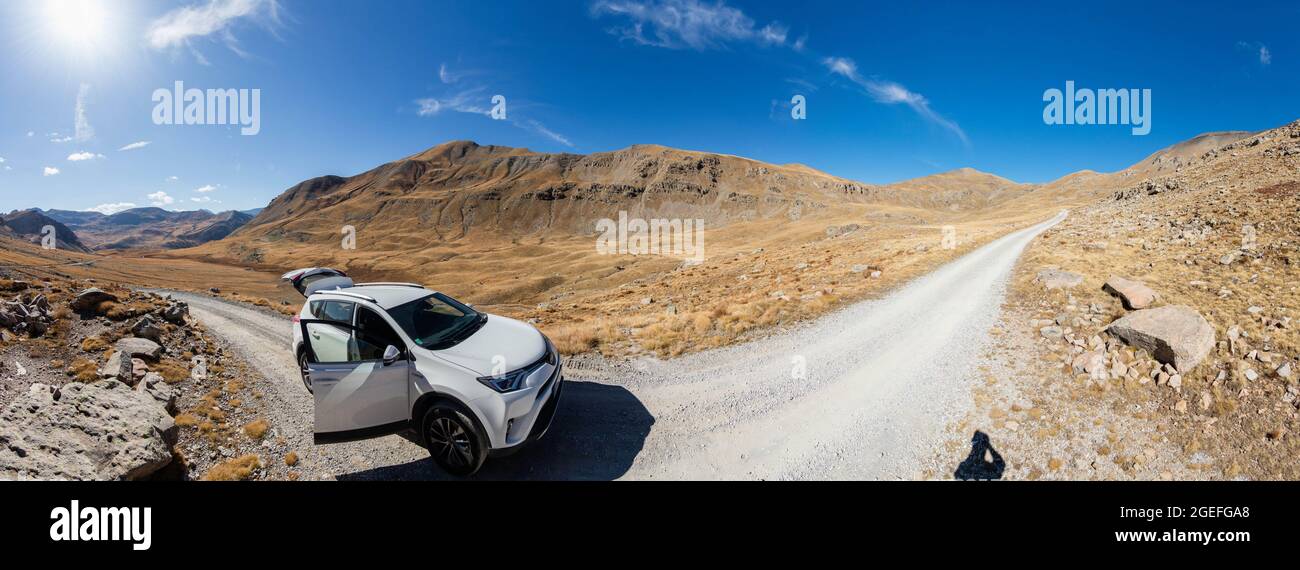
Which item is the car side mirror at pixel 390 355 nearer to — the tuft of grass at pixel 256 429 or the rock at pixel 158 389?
the tuft of grass at pixel 256 429

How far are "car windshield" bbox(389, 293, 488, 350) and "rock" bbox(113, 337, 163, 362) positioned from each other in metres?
7.47

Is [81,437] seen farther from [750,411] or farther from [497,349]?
[750,411]

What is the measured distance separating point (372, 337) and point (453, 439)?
2.11 m

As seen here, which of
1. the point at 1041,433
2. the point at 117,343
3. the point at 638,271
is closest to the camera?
the point at 1041,433

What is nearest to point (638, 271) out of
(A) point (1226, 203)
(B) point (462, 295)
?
(B) point (462, 295)

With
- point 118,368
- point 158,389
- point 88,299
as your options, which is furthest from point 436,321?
point 88,299

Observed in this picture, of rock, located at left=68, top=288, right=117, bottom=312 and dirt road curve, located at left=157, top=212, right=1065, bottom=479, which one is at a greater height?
rock, located at left=68, top=288, right=117, bottom=312

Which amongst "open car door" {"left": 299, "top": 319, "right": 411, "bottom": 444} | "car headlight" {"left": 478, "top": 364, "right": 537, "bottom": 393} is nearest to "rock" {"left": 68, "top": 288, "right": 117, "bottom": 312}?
"open car door" {"left": 299, "top": 319, "right": 411, "bottom": 444}

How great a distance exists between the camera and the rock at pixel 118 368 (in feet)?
25.7

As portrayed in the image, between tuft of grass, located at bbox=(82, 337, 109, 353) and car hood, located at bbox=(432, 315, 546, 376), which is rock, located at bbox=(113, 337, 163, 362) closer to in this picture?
tuft of grass, located at bbox=(82, 337, 109, 353)

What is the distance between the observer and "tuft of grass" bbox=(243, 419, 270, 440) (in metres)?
6.95

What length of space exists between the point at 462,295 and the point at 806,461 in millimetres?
62389

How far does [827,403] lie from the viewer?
7500mm
